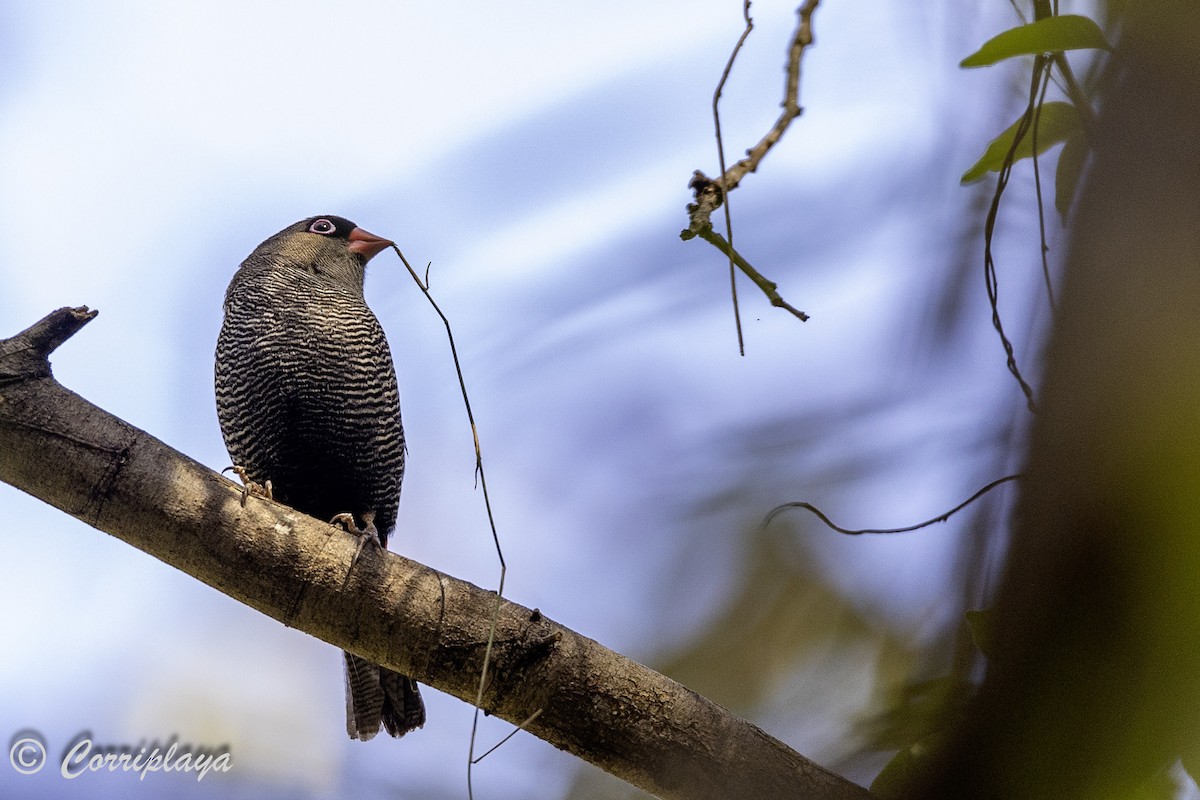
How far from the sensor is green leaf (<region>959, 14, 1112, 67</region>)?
3.65ft

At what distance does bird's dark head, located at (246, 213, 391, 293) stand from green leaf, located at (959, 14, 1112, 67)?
4.02 metres

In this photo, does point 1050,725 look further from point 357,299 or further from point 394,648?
point 357,299

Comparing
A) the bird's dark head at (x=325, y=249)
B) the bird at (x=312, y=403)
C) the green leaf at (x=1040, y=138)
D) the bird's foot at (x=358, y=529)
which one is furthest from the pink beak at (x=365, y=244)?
the green leaf at (x=1040, y=138)

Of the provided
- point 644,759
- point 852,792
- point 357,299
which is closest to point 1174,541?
point 852,792

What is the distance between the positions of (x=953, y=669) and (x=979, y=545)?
0.09 metres

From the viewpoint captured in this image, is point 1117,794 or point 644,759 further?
point 644,759

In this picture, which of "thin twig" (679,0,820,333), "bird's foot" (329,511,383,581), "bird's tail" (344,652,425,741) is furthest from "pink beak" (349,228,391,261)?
"thin twig" (679,0,820,333)

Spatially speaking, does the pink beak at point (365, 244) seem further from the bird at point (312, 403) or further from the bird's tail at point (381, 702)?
the bird's tail at point (381, 702)

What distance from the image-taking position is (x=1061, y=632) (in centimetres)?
59

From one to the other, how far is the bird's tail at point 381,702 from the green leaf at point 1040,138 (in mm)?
2867

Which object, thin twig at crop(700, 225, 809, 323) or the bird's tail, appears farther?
the bird's tail

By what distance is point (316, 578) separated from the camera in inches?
107

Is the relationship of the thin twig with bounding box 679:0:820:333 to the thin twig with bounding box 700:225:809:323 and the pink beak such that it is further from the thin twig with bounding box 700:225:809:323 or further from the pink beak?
the pink beak

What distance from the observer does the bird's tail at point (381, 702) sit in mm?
3686
